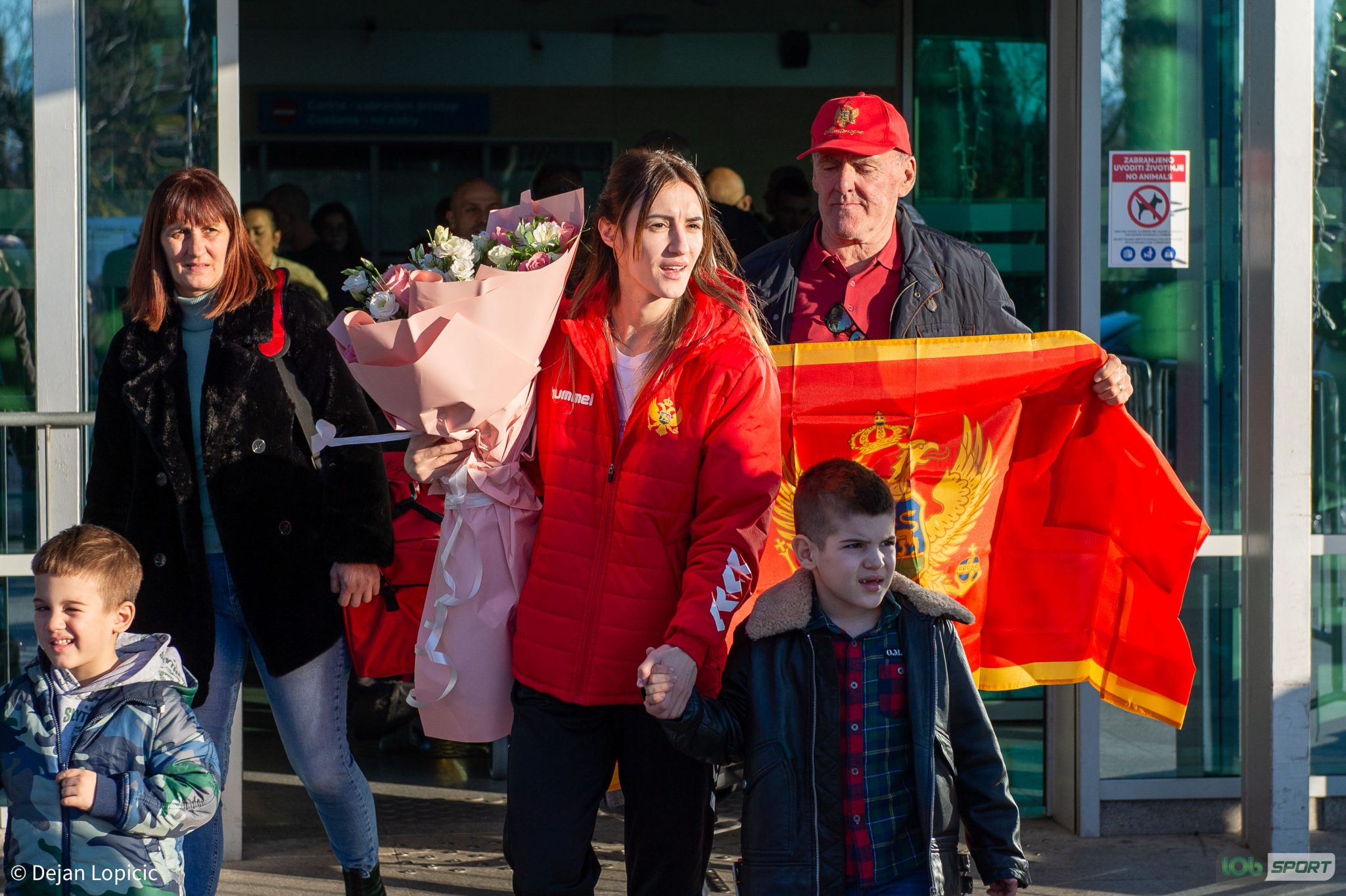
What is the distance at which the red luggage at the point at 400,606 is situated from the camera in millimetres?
3889

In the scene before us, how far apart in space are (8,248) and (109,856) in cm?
267

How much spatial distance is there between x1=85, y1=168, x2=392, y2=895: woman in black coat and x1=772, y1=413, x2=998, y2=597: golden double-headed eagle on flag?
1.17 meters

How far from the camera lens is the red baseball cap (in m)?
3.85

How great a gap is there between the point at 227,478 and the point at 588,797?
4.09 ft

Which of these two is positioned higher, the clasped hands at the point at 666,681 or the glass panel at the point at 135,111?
the glass panel at the point at 135,111

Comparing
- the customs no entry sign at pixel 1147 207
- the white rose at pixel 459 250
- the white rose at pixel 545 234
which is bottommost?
the white rose at pixel 459 250

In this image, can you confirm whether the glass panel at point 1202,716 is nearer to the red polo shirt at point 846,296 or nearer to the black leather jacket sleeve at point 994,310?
the black leather jacket sleeve at point 994,310

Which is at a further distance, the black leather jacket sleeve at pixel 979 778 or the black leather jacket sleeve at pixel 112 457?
the black leather jacket sleeve at pixel 112 457

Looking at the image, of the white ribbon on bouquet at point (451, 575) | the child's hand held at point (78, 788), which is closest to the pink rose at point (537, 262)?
the white ribbon on bouquet at point (451, 575)

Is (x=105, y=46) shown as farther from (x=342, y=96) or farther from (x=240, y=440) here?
(x=342, y=96)

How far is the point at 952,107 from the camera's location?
243 inches

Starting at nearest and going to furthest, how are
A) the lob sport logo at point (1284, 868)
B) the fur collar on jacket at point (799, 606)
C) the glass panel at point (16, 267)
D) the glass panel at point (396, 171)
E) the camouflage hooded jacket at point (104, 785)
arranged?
the camouflage hooded jacket at point (104, 785)
the fur collar on jacket at point (799, 606)
the lob sport logo at point (1284, 868)
the glass panel at point (16, 267)
the glass panel at point (396, 171)

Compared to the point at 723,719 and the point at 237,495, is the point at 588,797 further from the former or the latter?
the point at 237,495

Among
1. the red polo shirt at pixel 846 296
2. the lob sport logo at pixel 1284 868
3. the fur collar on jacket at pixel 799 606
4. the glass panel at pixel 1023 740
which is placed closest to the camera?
the fur collar on jacket at pixel 799 606
